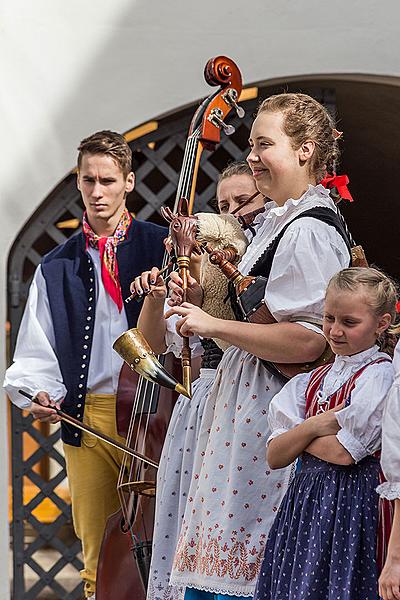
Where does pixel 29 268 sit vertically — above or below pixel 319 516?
above

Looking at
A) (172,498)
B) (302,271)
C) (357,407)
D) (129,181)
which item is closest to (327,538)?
(357,407)

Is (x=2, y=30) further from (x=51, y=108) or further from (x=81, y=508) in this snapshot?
(x=81, y=508)

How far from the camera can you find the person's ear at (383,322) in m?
2.85

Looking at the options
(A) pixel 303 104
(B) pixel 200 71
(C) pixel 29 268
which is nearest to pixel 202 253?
(A) pixel 303 104

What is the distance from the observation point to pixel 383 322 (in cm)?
286

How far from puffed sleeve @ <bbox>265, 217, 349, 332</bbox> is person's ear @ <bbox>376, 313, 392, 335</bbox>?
223 mm

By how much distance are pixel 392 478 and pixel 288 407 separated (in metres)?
0.43

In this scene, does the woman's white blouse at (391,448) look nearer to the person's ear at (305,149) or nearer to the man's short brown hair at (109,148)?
the person's ear at (305,149)

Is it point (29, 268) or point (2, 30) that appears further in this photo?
point (29, 268)

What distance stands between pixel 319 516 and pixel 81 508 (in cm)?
182

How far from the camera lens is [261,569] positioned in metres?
2.88

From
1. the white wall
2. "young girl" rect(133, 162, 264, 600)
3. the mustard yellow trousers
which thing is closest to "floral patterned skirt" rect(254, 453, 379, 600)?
"young girl" rect(133, 162, 264, 600)

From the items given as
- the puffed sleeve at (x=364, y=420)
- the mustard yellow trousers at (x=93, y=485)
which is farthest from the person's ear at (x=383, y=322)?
the mustard yellow trousers at (x=93, y=485)

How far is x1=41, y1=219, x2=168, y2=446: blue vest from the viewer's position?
14.8ft
